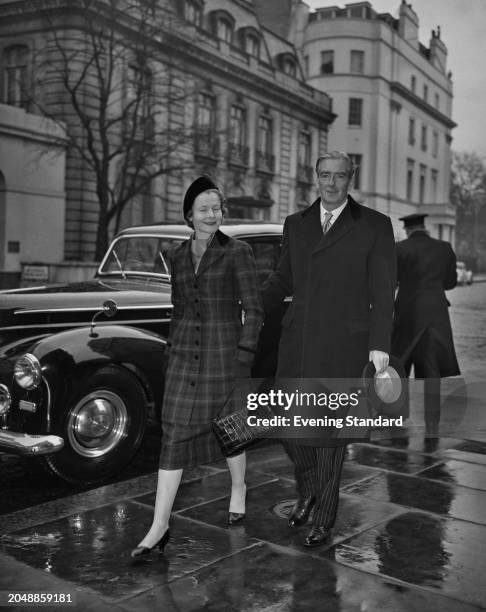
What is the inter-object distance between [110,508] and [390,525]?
1639 millimetres

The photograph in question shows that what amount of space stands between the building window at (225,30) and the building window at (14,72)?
36.8 ft

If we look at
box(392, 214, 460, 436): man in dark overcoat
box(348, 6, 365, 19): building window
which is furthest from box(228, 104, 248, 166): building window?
box(392, 214, 460, 436): man in dark overcoat

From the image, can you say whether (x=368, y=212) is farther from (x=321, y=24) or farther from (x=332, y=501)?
(x=321, y=24)

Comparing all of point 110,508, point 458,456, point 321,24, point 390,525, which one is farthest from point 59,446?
point 321,24

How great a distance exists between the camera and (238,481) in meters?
4.15

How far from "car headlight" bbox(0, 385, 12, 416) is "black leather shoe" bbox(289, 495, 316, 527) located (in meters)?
1.99

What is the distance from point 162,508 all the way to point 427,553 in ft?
4.44

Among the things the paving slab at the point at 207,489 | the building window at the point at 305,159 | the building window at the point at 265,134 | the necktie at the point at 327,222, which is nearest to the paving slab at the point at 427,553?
the paving slab at the point at 207,489

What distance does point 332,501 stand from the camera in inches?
150

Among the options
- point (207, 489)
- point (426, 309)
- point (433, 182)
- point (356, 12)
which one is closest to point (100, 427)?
point (207, 489)

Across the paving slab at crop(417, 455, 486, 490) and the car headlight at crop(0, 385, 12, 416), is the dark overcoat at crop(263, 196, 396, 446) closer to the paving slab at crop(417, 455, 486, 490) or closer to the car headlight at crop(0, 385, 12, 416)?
the paving slab at crop(417, 455, 486, 490)

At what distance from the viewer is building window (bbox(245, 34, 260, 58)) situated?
3608cm

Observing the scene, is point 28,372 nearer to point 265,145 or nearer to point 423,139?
point 265,145

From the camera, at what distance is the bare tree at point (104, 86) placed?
22.1m
